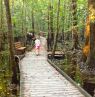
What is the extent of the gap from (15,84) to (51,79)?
2.60m

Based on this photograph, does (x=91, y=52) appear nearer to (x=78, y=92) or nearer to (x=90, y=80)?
(x=90, y=80)

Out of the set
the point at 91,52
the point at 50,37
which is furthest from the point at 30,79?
the point at 50,37

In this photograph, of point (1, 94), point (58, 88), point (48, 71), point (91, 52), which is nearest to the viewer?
point (58, 88)

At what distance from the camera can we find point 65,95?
521 inches

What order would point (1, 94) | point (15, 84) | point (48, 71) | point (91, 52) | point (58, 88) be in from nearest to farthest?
point (58, 88) < point (1, 94) < point (15, 84) < point (48, 71) < point (91, 52)

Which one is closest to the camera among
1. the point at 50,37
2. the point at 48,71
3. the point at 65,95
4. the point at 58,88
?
the point at 65,95

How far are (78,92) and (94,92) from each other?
1.59 meters

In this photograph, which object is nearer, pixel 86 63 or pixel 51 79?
pixel 51 79

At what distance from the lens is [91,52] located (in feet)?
72.7

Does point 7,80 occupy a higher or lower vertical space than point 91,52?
lower

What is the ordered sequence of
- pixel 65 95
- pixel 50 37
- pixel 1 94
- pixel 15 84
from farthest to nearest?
pixel 50 37, pixel 15 84, pixel 1 94, pixel 65 95

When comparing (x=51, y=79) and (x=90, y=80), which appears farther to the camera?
(x=90, y=80)

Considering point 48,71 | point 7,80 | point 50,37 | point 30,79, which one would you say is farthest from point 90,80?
point 50,37

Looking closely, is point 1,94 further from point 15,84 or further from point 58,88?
point 58,88
